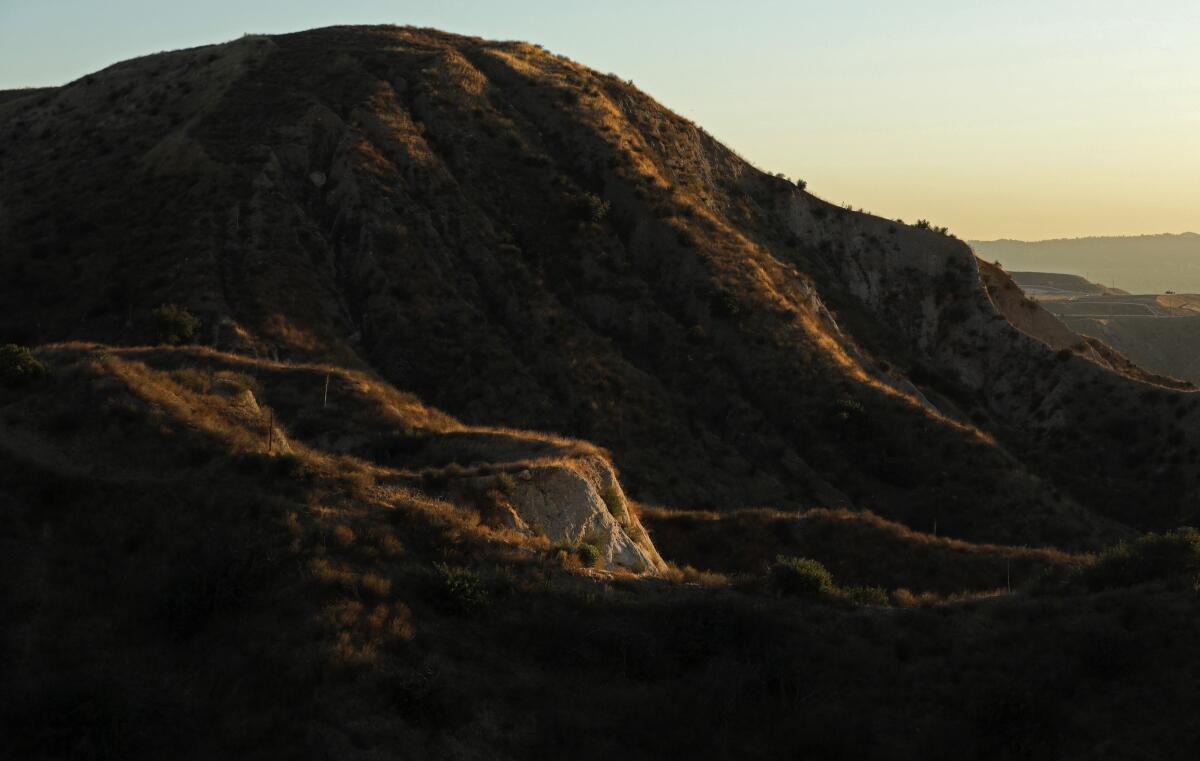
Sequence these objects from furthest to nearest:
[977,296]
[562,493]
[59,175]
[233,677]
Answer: [977,296], [59,175], [562,493], [233,677]

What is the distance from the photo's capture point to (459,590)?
67.3ft

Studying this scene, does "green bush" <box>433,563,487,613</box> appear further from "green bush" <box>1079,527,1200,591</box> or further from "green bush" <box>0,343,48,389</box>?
"green bush" <box>1079,527,1200,591</box>

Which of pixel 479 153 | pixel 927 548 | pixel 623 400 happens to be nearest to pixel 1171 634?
pixel 927 548

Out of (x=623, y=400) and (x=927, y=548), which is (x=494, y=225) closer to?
(x=623, y=400)

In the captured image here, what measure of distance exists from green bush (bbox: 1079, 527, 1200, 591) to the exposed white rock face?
12598mm

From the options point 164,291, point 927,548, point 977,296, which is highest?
point 977,296

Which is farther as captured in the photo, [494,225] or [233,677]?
[494,225]

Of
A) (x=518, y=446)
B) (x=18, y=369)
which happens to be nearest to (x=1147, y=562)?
(x=518, y=446)

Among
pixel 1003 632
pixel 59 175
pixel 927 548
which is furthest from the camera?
pixel 59 175

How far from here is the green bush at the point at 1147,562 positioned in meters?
22.7

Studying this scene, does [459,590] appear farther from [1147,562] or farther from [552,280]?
Answer: [552,280]

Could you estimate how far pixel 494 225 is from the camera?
68.0 meters

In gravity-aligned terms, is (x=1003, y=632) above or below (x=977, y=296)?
below

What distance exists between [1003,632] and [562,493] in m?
13.9
